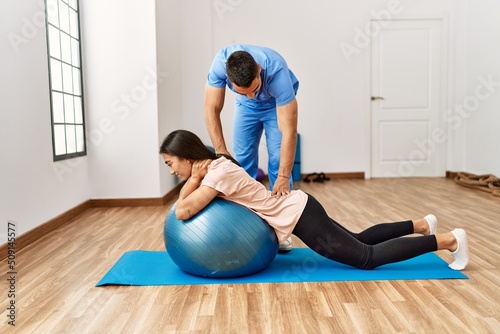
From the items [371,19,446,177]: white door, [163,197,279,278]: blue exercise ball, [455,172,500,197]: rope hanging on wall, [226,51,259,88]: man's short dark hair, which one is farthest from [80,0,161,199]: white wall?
[455,172,500,197]: rope hanging on wall

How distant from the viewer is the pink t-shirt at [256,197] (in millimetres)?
2168

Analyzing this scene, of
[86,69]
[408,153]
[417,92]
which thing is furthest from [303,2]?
[86,69]

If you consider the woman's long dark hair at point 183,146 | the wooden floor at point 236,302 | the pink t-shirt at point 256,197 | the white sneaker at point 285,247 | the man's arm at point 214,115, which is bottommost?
the wooden floor at point 236,302

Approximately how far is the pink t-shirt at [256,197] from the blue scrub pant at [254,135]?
49cm

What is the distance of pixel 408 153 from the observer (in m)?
6.45

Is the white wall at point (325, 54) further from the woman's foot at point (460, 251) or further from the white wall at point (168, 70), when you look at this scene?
the woman's foot at point (460, 251)

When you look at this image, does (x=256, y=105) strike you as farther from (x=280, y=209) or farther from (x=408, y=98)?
(x=408, y=98)

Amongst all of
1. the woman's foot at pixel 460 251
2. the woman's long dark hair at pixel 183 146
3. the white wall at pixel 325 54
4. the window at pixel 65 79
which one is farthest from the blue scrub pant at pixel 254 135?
the white wall at pixel 325 54

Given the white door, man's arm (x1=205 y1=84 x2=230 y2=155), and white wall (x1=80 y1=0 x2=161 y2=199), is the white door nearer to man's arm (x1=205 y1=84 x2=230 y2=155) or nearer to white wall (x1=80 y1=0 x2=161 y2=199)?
white wall (x1=80 y1=0 x2=161 y2=199)

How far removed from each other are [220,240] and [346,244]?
582 mm

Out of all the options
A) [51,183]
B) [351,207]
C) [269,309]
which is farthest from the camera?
[351,207]

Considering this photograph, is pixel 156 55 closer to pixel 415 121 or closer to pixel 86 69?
pixel 86 69

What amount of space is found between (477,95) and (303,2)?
2.42 metres

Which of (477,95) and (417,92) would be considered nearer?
(477,95)
